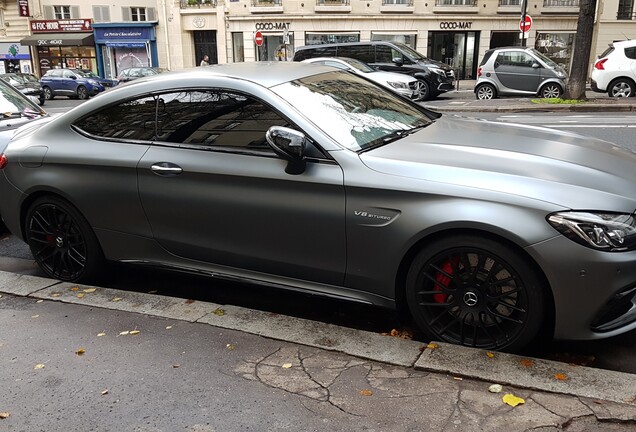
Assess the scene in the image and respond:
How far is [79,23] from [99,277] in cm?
4183

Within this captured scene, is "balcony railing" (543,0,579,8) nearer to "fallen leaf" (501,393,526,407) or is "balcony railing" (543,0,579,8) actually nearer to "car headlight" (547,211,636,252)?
"car headlight" (547,211,636,252)

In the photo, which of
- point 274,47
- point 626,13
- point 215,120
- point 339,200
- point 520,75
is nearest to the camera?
point 339,200

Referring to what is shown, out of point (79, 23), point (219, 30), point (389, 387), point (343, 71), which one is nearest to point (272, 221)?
point (389, 387)

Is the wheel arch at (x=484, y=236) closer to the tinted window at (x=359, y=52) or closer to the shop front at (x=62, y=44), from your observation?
the tinted window at (x=359, y=52)

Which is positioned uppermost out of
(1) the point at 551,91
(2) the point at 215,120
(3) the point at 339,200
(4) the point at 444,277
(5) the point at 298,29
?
(5) the point at 298,29

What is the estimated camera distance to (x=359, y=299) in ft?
11.2

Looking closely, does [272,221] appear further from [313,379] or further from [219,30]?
[219,30]

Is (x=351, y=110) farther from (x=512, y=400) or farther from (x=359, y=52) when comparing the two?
(x=359, y=52)

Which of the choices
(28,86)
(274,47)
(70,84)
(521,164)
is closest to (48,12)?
(70,84)

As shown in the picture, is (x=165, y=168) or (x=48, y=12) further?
(x=48, y=12)

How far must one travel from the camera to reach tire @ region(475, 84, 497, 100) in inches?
750

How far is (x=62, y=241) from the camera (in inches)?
176

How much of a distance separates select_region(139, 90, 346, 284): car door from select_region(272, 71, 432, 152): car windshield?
22 cm

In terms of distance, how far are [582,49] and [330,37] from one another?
19801 millimetres
